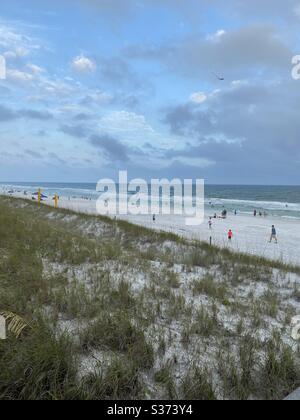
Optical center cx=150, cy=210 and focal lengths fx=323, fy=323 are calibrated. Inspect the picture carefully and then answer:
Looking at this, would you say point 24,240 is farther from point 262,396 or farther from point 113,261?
point 262,396

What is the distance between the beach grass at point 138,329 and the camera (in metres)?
3.20

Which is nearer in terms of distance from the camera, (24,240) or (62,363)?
(62,363)

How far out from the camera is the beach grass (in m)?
3.20

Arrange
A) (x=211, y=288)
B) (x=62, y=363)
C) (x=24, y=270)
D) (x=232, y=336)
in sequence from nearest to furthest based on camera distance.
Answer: (x=62, y=363) → (x=232, y=336) → (x=24, y=270) → (x=211, y=288)

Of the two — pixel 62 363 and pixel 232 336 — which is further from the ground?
pixel 62 363

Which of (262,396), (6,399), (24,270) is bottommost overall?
(262,396)

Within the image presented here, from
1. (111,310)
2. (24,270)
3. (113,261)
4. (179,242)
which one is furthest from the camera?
(179,242)

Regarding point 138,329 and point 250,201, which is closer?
point 138,329

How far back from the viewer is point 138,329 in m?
4.21

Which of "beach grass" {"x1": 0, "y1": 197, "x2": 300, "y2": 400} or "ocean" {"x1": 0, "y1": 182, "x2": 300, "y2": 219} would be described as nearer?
"beach grass" {"x1": 0, "y1": 197, "x2": 300, "y2": 400}

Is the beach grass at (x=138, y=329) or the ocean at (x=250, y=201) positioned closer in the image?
the beach grass at (x=138, y=329)

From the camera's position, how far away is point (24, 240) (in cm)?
865
